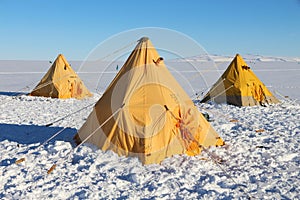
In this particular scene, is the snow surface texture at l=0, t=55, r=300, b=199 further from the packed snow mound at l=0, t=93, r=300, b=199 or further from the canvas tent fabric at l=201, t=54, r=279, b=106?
the canvas tent fabric at l=201, t=54, r=279, b=106

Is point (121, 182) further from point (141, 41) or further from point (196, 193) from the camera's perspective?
point (141, 41)

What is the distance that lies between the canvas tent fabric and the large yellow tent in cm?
668

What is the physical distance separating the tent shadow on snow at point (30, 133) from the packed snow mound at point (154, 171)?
0.08ft

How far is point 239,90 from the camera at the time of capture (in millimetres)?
13547

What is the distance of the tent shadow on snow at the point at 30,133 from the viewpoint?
7.78 meters

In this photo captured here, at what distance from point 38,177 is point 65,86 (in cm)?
1109

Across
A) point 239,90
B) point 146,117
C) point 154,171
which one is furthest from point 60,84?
point 154,171

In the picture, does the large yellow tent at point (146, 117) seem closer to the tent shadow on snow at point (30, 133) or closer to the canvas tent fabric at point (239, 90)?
the tent shadow on snow at point (30, 133)

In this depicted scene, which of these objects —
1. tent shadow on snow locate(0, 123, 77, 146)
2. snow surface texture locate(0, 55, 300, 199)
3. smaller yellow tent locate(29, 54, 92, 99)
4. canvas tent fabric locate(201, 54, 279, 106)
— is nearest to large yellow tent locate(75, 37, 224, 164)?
snow surface texture locate(0, 55, 300, 199)

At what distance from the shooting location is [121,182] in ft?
17.1

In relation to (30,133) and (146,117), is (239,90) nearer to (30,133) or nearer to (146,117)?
(146,117)

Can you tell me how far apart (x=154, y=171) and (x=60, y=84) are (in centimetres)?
1156

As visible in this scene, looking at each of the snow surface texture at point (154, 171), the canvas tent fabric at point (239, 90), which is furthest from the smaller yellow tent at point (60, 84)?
the snow surface texture at point (154, 171)

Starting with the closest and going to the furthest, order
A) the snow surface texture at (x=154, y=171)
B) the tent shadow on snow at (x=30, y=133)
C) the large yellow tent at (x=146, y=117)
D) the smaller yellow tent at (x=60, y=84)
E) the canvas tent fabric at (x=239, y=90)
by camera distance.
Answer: the snow surface texture at (x=154, y=171)
the large yellow tent at (x=146, y=117)
the tent shadow on snow at (x=30, y=133)
the canvas tent fabric at (x=239, y=90)
the smaller yellow tent at (x=60, y=84)
